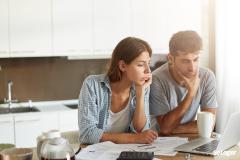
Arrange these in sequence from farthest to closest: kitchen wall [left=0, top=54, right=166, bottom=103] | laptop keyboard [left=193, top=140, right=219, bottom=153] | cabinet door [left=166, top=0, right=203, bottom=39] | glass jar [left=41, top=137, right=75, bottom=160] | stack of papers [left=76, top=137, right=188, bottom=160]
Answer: cabinet door [left=166, top=0, right=203, bottom=39]
kitchen wall [left=0, top=54, right=166, bottom=103]
laptop keyboard [left=193, top=140, right=219, bottom=153]
stack of papers [left=76, top=137, right=188, bottom=160]
glass jar [left=41, top=137, right=75, bottom=160]

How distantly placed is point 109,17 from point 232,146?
243 centimetres

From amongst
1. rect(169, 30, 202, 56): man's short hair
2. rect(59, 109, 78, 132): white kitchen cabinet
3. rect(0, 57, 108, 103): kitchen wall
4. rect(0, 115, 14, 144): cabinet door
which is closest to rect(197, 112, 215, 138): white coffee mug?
rect(169, 30, 202, 56): man's short hair

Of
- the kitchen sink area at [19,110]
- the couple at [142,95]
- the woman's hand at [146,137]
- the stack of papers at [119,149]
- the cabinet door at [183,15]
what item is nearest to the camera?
the stack of papers at [119,149]

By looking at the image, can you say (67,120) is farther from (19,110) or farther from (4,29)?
(4,29)

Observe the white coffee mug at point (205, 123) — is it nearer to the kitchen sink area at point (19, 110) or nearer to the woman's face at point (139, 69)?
the woman's face at point (139, 69)

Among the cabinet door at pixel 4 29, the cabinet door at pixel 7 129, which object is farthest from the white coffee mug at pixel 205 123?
the cabinet door at pixel 4 29

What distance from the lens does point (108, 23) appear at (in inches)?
161

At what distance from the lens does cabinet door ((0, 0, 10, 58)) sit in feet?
12.3

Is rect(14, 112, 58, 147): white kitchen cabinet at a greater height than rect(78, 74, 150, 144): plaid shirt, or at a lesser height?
lesser

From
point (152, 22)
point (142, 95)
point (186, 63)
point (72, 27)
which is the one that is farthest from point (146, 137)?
point (152, 22)

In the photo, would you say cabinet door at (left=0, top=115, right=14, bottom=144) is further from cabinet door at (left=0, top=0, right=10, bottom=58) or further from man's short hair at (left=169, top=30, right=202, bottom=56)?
man's short hair at (left=169, top=30, right=202, bottom=56)

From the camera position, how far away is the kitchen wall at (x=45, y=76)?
13.6 feet

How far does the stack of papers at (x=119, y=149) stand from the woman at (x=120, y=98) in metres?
0.08

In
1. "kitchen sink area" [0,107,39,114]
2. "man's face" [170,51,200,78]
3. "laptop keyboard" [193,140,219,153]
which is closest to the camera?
"laptop keyboard" [193,140,219,153]
